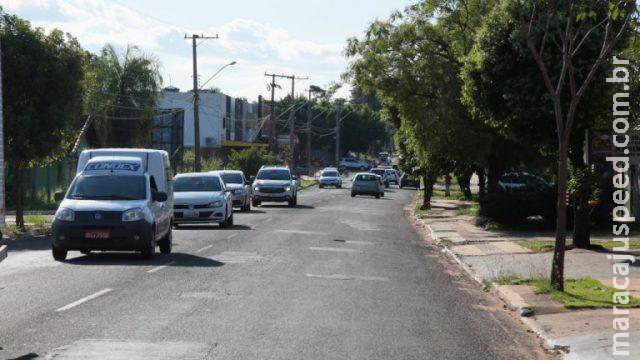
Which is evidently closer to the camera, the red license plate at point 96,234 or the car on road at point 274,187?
the red license plate at point 96,234

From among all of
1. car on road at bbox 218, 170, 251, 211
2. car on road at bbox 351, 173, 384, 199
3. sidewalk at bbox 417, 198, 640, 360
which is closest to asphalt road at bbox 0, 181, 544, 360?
sidewalk at bbox 417, 198, 640, 360

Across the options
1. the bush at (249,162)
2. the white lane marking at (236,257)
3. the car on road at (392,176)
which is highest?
the bush at (249,162)

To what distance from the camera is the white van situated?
18.7 metres

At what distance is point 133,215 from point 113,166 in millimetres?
2107

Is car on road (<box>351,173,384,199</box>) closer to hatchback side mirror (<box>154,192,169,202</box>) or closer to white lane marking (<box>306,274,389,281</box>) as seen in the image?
hatchback side mirror (<box>154,192,169,202</box>)

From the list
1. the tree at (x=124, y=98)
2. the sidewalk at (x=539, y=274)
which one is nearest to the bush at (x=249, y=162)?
the tree at (x=124, y=98)

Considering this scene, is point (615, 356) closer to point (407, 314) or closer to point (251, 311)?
point (407, 314)

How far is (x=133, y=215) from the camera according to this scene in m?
19.0

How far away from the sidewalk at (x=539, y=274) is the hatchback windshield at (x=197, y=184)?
7031mm

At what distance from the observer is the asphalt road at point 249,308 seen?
9979 mm

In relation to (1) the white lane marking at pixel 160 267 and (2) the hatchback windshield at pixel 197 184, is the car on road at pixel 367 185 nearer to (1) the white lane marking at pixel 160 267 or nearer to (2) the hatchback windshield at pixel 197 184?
(2) the hatchback windshield at pixel 197 184

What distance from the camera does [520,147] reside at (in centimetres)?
3556

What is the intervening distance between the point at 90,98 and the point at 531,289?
51.9 metres

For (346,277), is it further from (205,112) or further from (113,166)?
(205,112)
